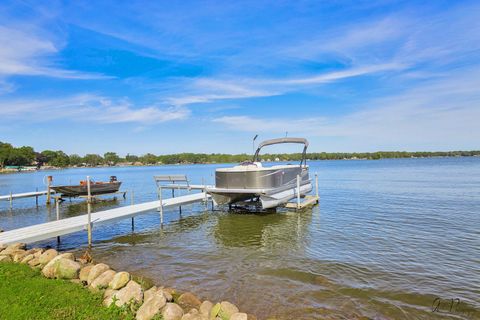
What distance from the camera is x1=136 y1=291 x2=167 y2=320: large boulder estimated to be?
17.6 ft

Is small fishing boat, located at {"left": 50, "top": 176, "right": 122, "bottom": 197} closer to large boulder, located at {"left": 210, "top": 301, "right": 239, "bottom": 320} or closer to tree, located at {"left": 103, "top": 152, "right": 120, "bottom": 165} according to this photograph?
large boulder, located at {"left": 210, "top": 301, "right": 239, "bottom": 320}

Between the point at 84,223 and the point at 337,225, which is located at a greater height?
the point at 84,223

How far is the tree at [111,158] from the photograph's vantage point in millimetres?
187250

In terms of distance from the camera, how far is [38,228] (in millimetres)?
11734

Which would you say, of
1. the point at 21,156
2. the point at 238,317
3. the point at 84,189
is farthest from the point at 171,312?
the point at 21,156

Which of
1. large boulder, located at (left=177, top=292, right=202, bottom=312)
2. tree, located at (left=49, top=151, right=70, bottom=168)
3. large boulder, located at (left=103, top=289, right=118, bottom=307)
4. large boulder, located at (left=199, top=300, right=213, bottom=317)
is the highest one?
tree, located at (left=49, top=151, right=70, bottom=168)

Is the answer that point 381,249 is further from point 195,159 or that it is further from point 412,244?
point 195,159

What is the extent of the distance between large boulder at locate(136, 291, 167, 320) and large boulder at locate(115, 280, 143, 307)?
26 cm

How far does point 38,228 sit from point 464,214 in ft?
64.5

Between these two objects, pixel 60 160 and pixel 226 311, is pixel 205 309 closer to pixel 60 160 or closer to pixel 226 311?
pixel 226 311

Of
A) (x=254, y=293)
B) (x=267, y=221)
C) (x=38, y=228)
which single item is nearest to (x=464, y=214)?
(x=267, y=221)

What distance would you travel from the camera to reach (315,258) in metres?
10.0

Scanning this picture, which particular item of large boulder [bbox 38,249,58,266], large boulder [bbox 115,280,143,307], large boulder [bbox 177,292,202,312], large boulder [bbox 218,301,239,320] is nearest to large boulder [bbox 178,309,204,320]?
large boulder [bbox 218,301,239,320]
